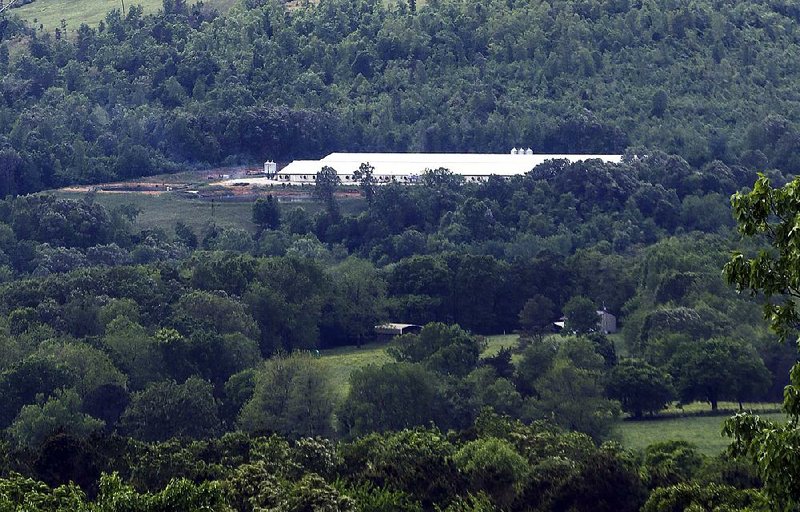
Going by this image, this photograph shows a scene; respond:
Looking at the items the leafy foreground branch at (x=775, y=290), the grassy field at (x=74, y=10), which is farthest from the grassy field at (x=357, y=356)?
the grassy field at (x=74, y=10)

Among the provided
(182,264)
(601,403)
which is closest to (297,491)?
(601,403)

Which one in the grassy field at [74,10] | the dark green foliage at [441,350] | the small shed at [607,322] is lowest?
the small shed at [607,322]

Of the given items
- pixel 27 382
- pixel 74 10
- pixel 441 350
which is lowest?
pixel 27 382

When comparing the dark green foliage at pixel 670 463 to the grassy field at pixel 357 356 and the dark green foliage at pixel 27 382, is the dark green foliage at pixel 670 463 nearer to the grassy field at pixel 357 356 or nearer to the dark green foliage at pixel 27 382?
the grassy field at pixel 357 356

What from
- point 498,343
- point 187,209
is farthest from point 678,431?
point 187,209

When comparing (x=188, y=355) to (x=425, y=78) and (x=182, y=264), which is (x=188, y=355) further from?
(x=425, y=78)

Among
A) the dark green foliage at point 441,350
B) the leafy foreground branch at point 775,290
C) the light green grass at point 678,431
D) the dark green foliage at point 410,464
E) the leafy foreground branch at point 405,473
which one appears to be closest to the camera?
the leafy foreground branch at point 775,290

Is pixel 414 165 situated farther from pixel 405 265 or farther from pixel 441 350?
pixel 441 350
